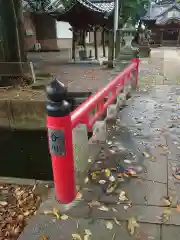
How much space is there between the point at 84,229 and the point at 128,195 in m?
0.83

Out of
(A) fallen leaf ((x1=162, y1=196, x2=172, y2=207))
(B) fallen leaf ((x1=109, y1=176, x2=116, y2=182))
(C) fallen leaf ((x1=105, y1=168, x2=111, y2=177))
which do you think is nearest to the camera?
(A) fallen leaf ((x1=162, y1=196, x2=172, y2=207))

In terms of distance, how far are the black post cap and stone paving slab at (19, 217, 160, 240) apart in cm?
151

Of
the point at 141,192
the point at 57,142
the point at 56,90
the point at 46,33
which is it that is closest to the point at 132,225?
the point at 141,192

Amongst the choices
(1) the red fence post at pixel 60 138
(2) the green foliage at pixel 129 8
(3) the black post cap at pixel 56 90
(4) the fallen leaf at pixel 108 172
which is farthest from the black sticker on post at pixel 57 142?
(2) the green foliage at pixel 129 8

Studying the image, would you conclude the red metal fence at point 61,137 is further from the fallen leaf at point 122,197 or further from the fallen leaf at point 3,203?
the fallen leaf at point 3,203

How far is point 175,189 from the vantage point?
3258mm

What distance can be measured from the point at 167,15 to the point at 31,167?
108 ft

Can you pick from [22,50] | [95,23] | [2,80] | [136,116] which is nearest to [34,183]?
[136,116]

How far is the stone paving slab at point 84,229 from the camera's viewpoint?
254cm

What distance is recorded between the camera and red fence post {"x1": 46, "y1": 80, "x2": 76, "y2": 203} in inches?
94.3

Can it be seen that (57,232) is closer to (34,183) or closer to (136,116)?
(34,183)

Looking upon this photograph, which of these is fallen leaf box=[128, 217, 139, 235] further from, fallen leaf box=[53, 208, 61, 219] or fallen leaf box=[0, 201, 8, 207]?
fallen leaf box=[0, 201, 8, 207]

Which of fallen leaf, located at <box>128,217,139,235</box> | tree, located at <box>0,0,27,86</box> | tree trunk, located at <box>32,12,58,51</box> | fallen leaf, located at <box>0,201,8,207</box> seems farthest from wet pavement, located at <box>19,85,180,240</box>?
tree trunk, located at <box>32,12,58,51</box>

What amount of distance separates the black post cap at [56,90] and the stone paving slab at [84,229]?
151 cm
